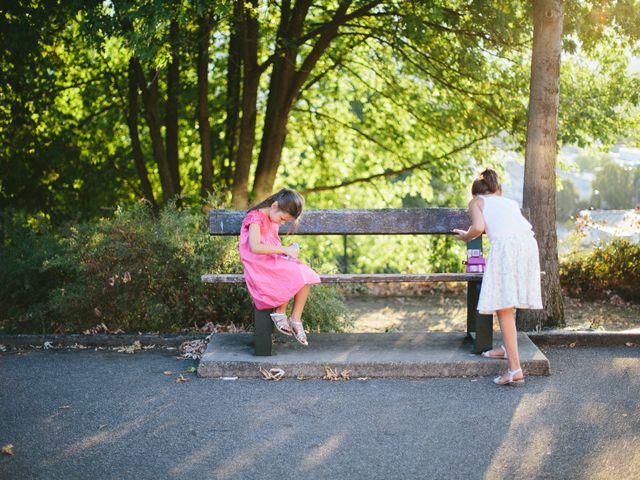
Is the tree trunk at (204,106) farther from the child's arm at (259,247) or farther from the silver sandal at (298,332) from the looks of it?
the silver sandal at (298,332)

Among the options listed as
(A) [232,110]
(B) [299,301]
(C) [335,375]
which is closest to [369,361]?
(C) [335,375]

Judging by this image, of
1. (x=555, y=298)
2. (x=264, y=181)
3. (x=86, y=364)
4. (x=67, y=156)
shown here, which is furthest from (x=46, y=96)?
(x=555, y=298)

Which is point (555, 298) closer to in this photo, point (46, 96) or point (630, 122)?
point (630, 122)

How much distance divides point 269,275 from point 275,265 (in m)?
0.09

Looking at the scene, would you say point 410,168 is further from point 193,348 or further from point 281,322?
point 281,322

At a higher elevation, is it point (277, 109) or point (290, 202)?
point (277, 109)

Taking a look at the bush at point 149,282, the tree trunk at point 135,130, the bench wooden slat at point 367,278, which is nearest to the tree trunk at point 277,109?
the tree trunk at point 135,130

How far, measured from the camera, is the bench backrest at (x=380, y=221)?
6.80m

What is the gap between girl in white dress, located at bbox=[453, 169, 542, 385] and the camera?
5.63 meters

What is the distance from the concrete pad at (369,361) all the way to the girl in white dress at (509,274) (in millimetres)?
286

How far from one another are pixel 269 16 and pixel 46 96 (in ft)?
13.8

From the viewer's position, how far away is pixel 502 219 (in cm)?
581

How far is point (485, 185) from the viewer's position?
5957 millimetres

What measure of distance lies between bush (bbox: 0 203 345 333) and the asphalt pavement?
4.87ft
